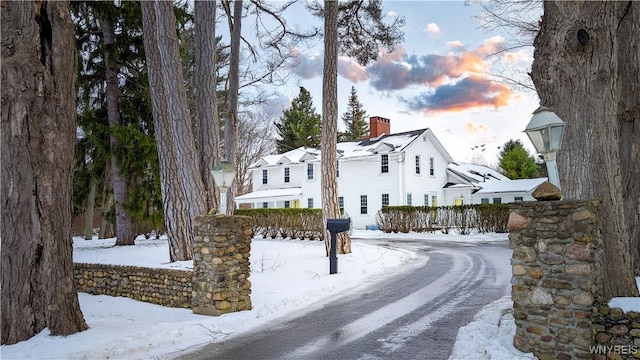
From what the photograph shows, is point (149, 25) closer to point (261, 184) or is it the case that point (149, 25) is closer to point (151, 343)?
point (151, 343)

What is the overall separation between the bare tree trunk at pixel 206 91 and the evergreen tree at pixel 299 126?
30849 mm

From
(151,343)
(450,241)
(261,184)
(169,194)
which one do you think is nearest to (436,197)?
(450,241)

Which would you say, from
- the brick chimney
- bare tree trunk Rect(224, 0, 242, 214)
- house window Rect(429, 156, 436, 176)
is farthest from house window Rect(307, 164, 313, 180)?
bare tree trunk Rect(224, 0, 242, 214)

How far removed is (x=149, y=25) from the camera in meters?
10.6

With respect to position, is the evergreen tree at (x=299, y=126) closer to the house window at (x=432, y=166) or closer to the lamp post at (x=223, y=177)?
the house window at (x=432, y=166)

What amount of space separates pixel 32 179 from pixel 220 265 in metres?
2.72

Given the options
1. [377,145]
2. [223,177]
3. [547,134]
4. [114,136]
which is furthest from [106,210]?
[547,134]

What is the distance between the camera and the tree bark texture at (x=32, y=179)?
16.8 feet

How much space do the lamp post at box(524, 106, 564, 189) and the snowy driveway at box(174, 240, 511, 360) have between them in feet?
7.49

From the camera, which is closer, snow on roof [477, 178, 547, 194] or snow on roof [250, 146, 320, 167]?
snow on roof [477, 178, 547, 194]

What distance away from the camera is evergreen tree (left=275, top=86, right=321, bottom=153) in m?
41.9

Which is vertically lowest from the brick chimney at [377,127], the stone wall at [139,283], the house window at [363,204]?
the stone wall at [139,283]

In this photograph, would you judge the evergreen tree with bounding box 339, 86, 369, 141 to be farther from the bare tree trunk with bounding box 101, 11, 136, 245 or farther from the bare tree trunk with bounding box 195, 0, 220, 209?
the bare tree trunk with bounding box 195, 0, 220, 209

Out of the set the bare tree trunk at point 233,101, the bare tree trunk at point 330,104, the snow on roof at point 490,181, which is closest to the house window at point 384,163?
the snow on roof at point 490,181
